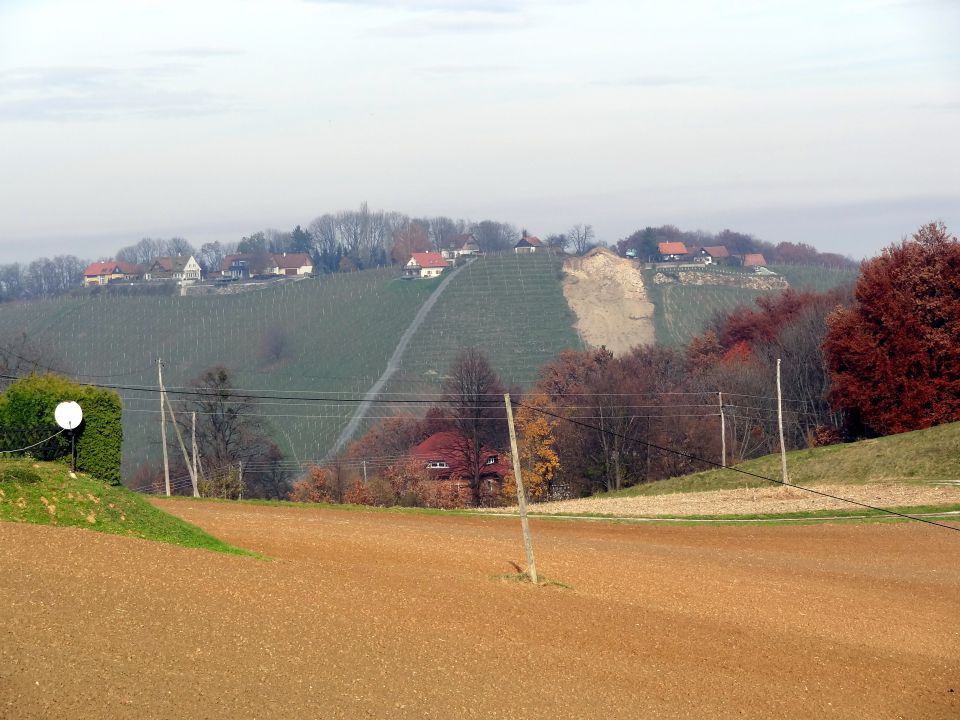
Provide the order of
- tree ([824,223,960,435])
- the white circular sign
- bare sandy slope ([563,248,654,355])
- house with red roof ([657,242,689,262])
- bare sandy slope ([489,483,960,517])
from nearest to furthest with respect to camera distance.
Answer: the white circular sign → bare sandy slope ([489,483,960,517]) → tree ([824,223,960,435]) → bare sandy slope ([563,248,654,355]) → house with red roof ([657,242,689,262])

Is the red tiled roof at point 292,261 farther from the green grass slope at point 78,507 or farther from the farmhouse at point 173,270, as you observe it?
the green grass slope at point 78,507

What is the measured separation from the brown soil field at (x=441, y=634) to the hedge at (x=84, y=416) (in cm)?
752

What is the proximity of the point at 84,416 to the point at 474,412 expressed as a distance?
42834 millimetres

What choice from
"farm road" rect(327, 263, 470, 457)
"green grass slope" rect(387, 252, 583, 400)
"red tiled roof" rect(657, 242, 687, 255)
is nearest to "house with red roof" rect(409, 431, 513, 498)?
"farm road" rect(327, 263, 470, 457)

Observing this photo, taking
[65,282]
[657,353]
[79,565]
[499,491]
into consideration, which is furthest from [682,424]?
[65,282]

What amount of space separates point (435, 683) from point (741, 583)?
12.0 metres

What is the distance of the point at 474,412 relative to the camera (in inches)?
2864

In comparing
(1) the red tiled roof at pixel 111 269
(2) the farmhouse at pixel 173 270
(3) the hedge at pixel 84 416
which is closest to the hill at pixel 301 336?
(2) the farmhouse at pixel 173 270

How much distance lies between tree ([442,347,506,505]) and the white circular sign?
42332mm

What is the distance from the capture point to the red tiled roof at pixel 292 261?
604 ft

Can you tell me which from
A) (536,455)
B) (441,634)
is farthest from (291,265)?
(441,634)

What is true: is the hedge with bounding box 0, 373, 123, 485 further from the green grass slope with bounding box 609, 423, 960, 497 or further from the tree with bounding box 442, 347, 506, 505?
the tree with bounding box 442, 347, 506, 505

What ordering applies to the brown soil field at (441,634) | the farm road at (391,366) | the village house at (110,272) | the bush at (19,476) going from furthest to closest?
1. the village house at (110,272)
2. the farm road at (391,366)
3. the bush at (19,476)
4. the brown soil field at (441,634)

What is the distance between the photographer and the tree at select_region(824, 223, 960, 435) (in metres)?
57.6
